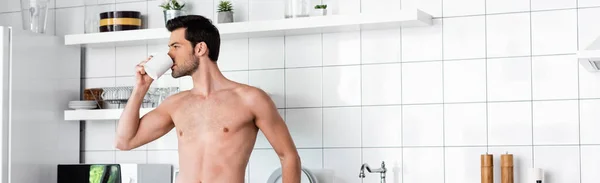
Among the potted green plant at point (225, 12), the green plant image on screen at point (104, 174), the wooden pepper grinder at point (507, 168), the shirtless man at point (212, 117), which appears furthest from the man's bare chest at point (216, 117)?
the wooden pepper grinder at point (507, 168)

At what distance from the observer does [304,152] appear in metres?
3.83

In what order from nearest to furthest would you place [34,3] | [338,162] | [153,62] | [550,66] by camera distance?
[153,62], [550,66], [338,162], [34,3]

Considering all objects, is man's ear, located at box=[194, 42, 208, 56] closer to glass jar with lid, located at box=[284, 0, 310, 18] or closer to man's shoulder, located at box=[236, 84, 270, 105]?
man's shoulder, located at box=[236, 84, 270, 105]

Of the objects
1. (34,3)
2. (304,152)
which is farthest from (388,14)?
(34,3)

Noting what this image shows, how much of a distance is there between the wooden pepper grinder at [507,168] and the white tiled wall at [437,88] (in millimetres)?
90

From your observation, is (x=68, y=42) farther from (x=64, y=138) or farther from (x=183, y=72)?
(x=183, y=72)

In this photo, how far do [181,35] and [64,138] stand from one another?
1.24 meters

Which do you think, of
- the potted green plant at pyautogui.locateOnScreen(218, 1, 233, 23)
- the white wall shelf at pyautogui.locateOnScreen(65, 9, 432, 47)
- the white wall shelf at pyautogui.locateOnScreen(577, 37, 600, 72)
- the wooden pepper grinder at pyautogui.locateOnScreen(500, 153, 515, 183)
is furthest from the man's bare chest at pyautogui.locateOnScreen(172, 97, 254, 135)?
the white wall shelf at pyautogui.locateOnScreen(577, 37, 600, 72)

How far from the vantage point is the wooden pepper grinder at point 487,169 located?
340 centimetres

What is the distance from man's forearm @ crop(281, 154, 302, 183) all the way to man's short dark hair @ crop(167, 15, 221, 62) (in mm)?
455

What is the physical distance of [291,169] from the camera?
318cm

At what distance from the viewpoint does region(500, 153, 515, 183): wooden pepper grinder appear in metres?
3.38

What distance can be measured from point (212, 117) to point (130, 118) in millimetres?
339

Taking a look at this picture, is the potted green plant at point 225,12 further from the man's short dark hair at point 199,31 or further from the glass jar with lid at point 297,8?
the man's short dark hair at point 199,31
